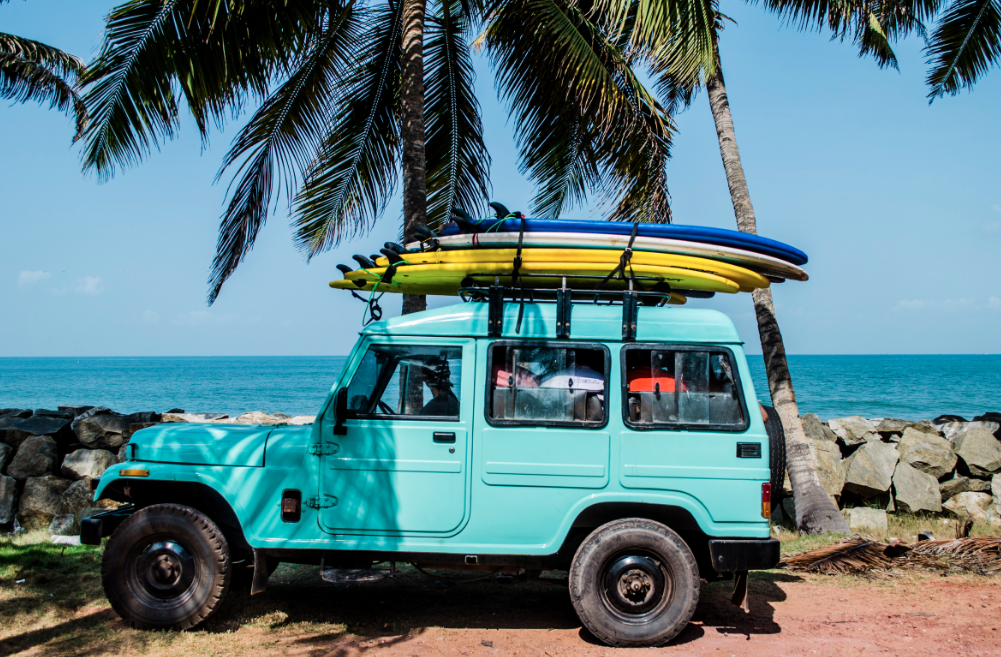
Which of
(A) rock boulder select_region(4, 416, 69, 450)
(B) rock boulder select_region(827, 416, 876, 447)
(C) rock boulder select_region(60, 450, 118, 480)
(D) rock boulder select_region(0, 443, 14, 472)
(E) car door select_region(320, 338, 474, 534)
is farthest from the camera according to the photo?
(B) rock boulder select_region(827, 416, 876, 447)

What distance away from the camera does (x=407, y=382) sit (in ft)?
16.9

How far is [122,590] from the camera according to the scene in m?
5.02

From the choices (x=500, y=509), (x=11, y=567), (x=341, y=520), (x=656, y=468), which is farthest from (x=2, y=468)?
(x=656, y=468)

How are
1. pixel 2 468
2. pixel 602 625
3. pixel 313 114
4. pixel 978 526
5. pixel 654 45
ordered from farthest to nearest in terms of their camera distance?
1. pixel 2 468
2. pixel 313 114
3. pixel 978 526
4. pixel 654 45
5. pixel 602 625

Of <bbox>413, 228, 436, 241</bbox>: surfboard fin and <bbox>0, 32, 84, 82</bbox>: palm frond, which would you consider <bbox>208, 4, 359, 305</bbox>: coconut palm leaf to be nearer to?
<bbox>413, 228, 436, 241</bbox>: surfboard fin

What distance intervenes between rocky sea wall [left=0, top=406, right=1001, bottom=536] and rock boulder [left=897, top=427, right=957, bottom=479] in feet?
0.06

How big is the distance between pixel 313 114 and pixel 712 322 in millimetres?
7307

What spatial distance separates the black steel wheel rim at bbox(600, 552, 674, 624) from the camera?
193 inches

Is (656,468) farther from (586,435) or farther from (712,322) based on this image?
(712,322)

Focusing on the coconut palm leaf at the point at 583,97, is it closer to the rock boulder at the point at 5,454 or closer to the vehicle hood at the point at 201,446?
the vehicle hood at the point at 201,446

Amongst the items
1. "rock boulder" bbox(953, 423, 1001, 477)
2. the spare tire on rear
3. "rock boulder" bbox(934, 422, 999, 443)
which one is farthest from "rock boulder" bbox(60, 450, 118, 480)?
"rock boulder" bbox(934, 422, 999, 443)

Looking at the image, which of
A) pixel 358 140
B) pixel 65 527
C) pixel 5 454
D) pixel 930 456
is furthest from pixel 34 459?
pixel 930 456

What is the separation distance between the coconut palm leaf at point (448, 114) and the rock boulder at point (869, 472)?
7.62m

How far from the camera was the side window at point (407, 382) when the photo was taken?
506cm
